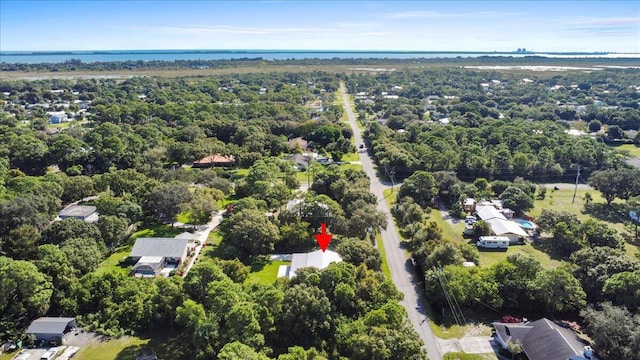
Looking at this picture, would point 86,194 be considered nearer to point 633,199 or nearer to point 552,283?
point 552,283

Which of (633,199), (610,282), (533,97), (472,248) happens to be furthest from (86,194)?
(533,97)

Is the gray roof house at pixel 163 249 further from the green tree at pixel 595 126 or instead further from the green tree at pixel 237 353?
the green tree at pixel 595 126

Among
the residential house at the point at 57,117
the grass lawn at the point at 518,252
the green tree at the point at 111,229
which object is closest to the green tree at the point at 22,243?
the green tree at the point at 111,229

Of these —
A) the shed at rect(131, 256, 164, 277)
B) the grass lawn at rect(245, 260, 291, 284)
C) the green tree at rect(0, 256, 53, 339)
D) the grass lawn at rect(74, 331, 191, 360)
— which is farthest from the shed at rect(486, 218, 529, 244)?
the green tree at rect(0, 256, 53, 339)

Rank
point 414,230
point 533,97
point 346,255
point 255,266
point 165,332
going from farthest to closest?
1. point 533,97
2. point 414,230
3. point 255,266
4. point 346,255
5. point 165,332

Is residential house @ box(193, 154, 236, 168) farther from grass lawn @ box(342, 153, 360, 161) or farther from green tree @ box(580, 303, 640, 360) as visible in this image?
green tree @ box(580, 303, 640, 360)

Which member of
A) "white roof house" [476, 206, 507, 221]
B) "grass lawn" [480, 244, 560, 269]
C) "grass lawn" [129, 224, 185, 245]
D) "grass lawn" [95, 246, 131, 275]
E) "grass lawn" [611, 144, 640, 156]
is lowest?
"grass lawn" [480, 244, 560, 269]
